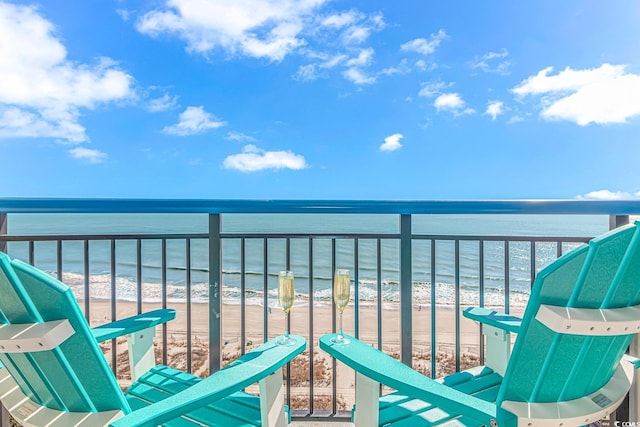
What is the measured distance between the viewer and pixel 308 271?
2.72 metres

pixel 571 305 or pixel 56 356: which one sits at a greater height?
pixel 571 305


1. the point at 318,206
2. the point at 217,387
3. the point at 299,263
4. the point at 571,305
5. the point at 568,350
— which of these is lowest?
the point at 299,263

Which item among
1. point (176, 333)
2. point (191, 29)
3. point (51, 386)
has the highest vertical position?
point (191, 29)

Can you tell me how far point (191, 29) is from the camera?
17.5 m

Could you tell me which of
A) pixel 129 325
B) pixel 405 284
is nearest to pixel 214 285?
pixel 129 325

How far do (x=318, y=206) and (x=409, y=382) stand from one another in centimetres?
92

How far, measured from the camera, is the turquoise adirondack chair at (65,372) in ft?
2.53

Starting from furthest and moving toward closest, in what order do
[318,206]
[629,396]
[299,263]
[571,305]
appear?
[299,263] → [318,206] → [629,396] → [571,305]

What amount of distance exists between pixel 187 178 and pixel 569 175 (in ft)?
99.0

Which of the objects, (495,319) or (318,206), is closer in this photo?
(495,319)

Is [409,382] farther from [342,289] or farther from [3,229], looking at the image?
[3,229]

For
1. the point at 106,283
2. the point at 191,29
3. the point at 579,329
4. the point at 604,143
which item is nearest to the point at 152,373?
the point at 579,329

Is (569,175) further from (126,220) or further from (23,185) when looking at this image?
(23,185)

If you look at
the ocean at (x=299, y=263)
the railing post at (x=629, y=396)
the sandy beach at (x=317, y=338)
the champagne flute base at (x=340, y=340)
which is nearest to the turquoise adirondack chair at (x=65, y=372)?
the champagne flute base at (x=340, y=340)
